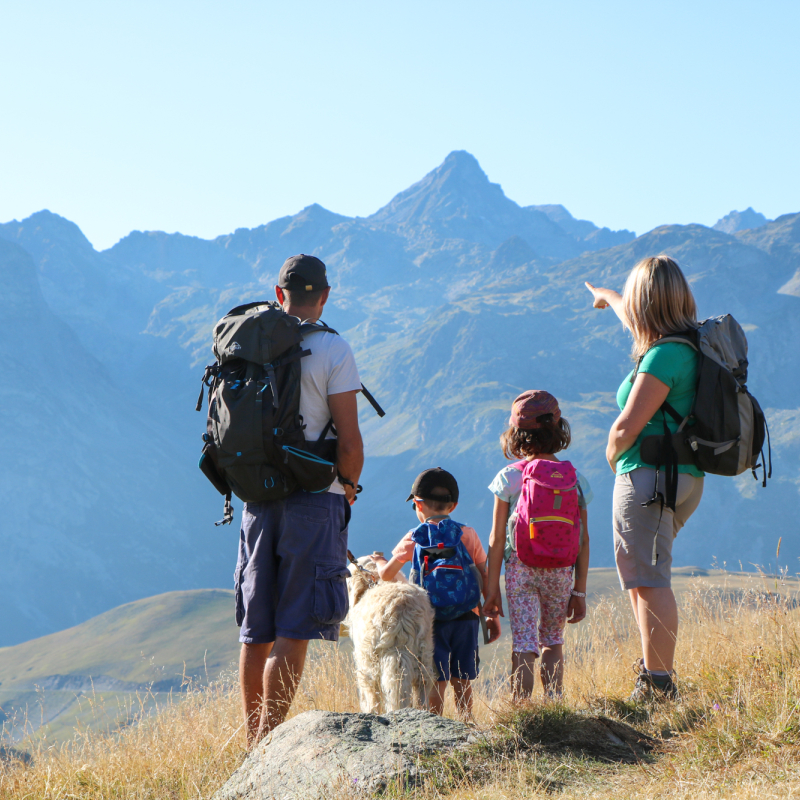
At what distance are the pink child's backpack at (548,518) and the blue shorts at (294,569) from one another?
1162 mm

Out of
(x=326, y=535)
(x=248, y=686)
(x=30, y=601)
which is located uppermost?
(x=326, y=535)

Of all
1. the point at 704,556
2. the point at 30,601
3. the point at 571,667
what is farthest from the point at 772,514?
the point at 571,667

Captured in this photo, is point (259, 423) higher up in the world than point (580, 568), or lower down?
higher up

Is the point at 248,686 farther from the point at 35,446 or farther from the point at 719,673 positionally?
the point at 35,446

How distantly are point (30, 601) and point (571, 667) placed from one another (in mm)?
184367

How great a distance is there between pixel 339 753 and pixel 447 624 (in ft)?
4.97

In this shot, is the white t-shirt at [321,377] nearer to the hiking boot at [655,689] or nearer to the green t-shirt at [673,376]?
the green t-shirt at [673,376]

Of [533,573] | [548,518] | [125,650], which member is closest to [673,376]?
[548,518]

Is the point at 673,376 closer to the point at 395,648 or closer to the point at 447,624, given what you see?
the point at 447,624

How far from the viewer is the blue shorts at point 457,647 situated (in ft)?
14.9

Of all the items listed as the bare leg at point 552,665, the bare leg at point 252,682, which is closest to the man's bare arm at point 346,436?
the bare leg at point 252,682

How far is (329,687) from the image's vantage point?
19.2 ft

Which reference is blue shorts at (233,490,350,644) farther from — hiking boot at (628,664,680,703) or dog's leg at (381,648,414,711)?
hiking boot at (628,664,680,703)

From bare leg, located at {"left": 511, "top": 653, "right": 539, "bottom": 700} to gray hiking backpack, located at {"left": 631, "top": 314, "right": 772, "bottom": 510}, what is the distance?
124 centimetres
